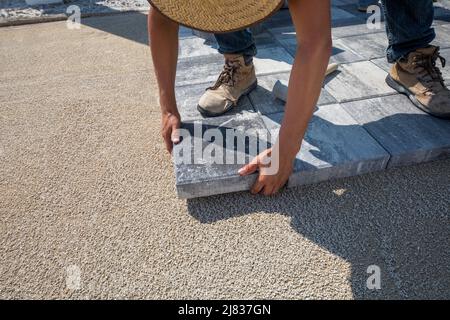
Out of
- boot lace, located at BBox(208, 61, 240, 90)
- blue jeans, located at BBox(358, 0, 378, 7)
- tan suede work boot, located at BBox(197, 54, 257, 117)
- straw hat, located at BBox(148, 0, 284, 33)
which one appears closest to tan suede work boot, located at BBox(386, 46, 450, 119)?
tan suede work boot, located at BBox(197, 54, 257, 117)

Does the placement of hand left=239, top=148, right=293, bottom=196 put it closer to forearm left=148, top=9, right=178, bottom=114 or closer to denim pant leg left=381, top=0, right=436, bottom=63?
forearm left=148, top=9, right=178, bottom=114

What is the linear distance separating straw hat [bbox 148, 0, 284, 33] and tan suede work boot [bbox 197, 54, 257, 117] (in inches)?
36.6

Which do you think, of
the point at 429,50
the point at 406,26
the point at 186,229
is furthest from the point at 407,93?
the point at 186,229

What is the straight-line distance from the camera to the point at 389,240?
4.25 feet

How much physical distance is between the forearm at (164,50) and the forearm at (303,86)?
68 centimetres

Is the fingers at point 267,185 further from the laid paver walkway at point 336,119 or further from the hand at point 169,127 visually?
the hand at point 169,127

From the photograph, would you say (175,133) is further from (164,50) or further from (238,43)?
(238,43)

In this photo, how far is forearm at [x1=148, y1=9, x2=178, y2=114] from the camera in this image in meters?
1.47

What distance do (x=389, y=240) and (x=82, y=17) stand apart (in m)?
5.11

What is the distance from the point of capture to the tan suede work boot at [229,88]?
1940 mm

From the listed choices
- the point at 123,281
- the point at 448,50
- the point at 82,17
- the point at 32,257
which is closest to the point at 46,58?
the point at 82,17

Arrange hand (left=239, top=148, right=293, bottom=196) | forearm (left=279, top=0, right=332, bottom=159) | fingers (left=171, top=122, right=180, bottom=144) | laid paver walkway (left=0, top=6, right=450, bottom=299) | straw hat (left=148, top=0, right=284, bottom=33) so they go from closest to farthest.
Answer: straw hat (left=148, top=0, right=284, bottom=33), forearm (left=279, top=0, right=332, bottom=159), laid paver walkway (left=0, top=6, right=450, bottom=299), hand (left=239, top=148, right=293, bottom=196), fingers (left=171, top=122, right=180, bottom=144)

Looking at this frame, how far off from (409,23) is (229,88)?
115 centimetres

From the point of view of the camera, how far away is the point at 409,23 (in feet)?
6.12
